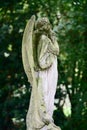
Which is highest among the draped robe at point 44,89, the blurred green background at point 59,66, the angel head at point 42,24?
the angel head at point 42,24

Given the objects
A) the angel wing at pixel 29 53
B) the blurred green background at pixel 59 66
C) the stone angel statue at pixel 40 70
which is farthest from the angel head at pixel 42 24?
the blurred green background at pixel 59 66

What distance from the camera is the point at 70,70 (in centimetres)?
1594

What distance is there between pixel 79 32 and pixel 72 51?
573mm

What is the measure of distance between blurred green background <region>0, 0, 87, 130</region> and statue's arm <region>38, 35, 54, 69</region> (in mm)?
5796

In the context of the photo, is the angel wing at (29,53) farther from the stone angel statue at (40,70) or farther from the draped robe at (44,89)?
the draped robe at (44,89)

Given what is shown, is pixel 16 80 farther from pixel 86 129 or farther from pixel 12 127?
pixel 86 129

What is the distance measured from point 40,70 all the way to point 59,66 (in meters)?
7.23

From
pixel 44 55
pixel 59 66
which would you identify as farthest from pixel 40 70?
pixel 59 66

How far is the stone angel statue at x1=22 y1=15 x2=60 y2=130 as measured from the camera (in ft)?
27.5

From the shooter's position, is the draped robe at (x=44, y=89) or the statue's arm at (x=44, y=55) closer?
the draped robe at (x=44, y=89)

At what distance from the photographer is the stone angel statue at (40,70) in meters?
8.38

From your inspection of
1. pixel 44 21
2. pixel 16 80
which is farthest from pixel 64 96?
pixel 44 21

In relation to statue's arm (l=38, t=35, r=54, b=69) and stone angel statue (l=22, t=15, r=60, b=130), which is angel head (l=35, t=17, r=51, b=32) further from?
statue's arm (l=38, t=35, r=54, b=69)

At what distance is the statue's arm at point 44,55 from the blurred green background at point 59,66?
5796 mm
